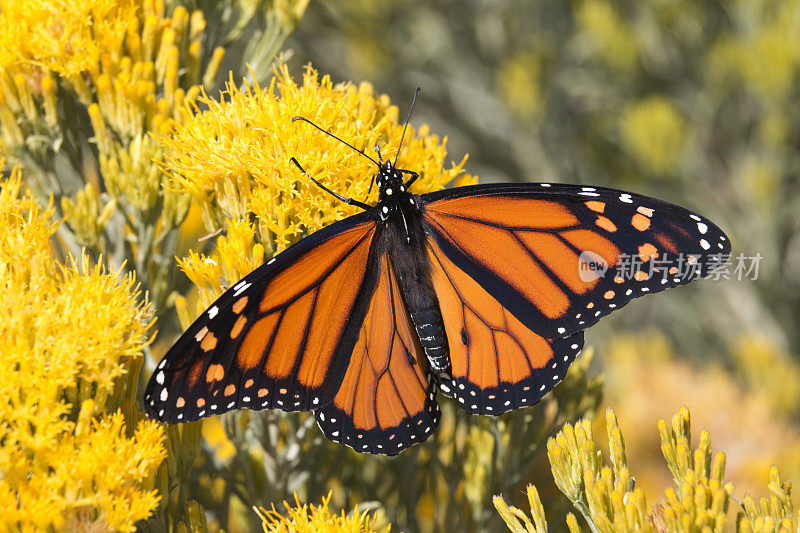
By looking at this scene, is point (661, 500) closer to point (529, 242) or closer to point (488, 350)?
point (488, 350)

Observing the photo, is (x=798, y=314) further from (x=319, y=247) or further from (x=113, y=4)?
(x=113, y=4)

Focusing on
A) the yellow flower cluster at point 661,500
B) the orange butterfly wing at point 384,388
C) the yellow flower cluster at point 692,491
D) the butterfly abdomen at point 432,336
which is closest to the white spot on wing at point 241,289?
the orange butterfly wing at point 384,388

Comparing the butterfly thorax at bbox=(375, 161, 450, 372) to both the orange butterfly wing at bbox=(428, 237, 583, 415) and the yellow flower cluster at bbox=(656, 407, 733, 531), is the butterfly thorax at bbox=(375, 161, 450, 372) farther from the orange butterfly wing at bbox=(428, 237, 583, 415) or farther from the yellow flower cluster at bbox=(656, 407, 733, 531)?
the yellow flower cluster at bbox=(656, 407, 733, 531)

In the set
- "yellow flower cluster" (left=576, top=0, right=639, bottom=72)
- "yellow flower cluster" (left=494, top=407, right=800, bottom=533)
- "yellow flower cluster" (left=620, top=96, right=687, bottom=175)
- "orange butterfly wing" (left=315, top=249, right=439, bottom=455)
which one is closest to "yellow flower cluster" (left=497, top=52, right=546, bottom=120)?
"yellow flower cluster" (left=576, top=0, right=639, bottom=72)

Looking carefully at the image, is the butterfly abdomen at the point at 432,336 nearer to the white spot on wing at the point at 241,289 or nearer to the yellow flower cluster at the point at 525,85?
the white spot on wing at the point at 241,289

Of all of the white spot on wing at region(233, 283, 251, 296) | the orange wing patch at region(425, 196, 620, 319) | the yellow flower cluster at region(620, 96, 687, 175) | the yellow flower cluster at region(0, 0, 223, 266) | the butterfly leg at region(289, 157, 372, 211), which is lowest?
the white spot on wing at region(233, 283, 251, 296)

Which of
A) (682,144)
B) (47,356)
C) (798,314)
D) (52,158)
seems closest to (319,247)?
(47,356)

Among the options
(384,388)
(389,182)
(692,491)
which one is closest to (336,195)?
(389,182)
